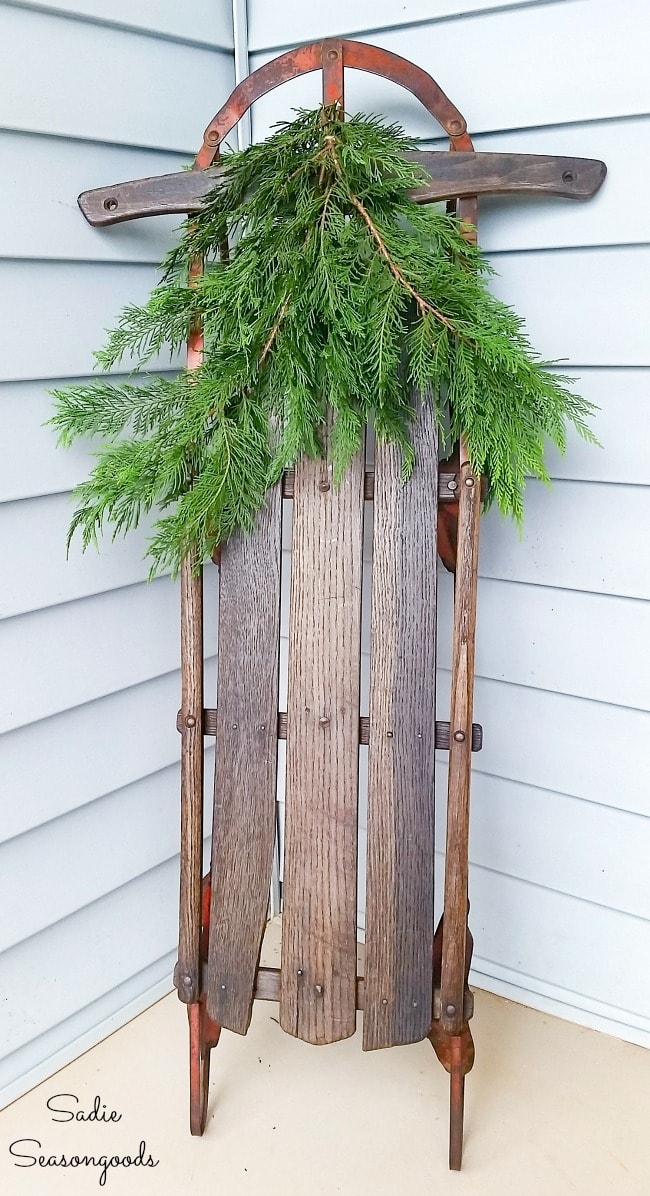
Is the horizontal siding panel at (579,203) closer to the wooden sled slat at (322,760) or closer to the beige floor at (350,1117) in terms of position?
the wooden sled slat at (322,760)

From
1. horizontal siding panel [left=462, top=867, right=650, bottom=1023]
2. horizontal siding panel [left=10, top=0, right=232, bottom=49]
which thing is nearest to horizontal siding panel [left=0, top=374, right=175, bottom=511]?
horizontal siding panel [left=10, top=0, right=232, bottom=49]

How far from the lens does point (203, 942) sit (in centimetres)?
164

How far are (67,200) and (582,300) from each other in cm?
80

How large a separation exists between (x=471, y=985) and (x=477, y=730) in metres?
0.71

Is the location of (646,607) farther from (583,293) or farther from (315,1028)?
(315,1028)

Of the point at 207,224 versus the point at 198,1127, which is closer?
the point at 207,224

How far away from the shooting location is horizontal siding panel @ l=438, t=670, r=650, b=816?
67.4 inches

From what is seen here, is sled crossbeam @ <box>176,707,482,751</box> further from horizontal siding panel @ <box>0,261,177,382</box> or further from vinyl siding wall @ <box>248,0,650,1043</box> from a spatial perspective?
horizontal siding panel @ <box>0,261,177,382</box>

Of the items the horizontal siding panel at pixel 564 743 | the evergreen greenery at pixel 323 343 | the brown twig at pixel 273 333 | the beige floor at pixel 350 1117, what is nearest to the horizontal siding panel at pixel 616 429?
the evergreen greenery at pixel 323 343

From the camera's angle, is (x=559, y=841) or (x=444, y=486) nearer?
(x=444, y=486)

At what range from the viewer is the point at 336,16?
1729 mm

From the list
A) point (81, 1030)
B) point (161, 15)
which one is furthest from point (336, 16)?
point (81, 1030)

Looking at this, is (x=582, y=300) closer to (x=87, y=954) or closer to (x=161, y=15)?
(x=161, y=15)

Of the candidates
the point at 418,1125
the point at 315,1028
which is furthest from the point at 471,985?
the point at 315,1028
